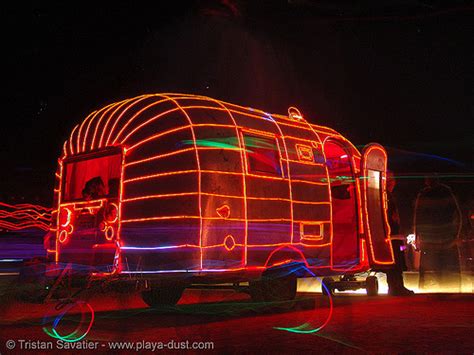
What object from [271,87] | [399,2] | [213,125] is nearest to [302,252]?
[213,125]

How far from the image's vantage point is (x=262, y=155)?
972 centimetres

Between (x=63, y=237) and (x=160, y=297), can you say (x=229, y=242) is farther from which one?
(x=63, y=237)

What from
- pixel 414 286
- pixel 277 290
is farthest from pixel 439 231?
pixel 277 290

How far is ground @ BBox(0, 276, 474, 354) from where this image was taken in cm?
646

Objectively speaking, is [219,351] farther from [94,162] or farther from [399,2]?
[399,2]

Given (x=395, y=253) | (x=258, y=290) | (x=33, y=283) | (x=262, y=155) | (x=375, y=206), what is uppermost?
(x=262, y=155)

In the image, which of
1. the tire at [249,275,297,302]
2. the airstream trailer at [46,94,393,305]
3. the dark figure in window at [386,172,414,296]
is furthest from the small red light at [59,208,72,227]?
the dark figure in window at [386,172,414,296]

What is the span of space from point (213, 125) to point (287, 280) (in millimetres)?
2926

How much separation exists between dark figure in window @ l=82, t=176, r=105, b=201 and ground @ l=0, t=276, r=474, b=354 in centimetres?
138

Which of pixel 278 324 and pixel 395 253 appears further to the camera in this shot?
pixel 395 253

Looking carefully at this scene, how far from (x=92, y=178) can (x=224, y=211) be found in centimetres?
227

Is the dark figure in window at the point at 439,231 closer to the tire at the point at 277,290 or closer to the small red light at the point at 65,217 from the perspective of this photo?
the tire at the point at 277,290

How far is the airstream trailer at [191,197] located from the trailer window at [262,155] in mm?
17

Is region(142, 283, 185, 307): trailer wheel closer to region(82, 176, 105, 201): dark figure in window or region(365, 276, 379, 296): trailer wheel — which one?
region(82, 176, 105, 201): dark figure in window
